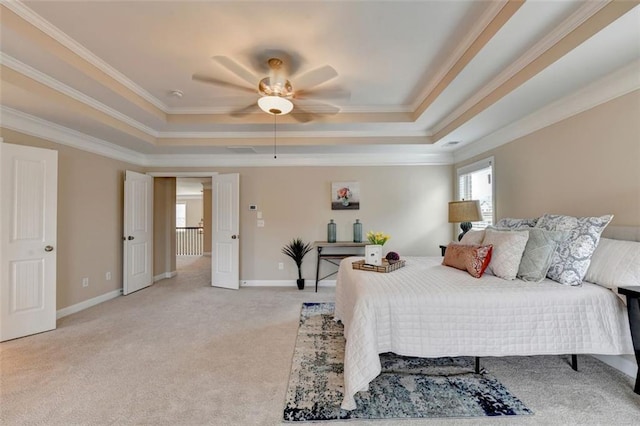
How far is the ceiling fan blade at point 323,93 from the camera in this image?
317 cm

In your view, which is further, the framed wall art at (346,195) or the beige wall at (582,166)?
the framed wall art at (346,195)

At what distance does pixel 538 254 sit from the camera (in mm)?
2223

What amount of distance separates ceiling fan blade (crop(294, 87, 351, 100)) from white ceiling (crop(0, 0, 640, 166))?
70mm

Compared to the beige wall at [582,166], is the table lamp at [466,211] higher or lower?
lower

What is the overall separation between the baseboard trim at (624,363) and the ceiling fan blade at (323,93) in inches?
134

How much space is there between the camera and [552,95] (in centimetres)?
267

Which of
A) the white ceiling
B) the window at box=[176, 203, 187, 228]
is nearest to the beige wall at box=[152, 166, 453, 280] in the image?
the white ceiling

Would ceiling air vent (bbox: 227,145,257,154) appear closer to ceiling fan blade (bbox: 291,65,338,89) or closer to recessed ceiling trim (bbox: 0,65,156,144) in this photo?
recessed ceiling trim (bbox: 0,65,156,144)

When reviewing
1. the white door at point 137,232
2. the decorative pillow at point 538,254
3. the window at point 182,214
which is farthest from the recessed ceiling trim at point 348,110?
the window at point 182,214

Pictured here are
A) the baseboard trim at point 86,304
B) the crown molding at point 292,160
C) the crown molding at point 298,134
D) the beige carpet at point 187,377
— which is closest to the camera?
the beige carpet at point 187,377

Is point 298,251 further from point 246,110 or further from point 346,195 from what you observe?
point 246,110

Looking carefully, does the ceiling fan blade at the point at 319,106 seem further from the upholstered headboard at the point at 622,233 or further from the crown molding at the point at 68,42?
the upholstered headboard at the point at 622,233

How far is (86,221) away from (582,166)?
19.4 ft

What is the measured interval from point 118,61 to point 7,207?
197 centimetres
